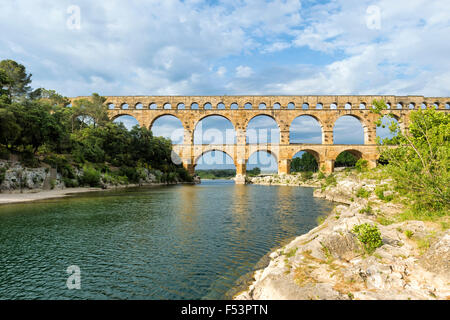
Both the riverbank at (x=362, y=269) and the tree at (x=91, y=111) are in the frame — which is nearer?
the riverbank at (x=362, y=269)

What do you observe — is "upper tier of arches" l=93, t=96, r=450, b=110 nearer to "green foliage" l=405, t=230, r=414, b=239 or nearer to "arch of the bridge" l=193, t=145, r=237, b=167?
"arch of the bridge" l=193, t=145, r=237, b=167

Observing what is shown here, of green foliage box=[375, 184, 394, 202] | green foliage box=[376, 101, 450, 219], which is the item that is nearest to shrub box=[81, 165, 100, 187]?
green foliage box=[375, 184, 394, 202]

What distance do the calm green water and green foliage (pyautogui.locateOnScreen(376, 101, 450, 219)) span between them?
409 cm

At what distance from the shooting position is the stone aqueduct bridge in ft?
142

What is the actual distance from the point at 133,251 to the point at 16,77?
36.7 metres

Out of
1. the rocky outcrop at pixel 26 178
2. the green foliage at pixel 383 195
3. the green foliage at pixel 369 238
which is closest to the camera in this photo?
the green foliage at pixel 369 238

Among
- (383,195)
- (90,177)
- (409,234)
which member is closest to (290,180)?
(383,195)

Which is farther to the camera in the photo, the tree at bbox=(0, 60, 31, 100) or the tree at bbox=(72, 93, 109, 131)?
the tree at bbox=(72, 93, 109, 131)

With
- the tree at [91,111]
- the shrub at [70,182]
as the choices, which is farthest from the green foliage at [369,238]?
the tree at [91,111]

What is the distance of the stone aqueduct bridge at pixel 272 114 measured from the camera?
43375 mm

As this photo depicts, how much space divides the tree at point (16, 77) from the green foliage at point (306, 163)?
205 ft

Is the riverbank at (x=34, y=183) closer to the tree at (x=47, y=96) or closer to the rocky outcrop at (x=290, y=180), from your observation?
the tree at (x=47, y=96)

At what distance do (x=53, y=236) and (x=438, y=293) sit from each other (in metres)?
10.6

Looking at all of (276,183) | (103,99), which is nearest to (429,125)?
(276,183)
